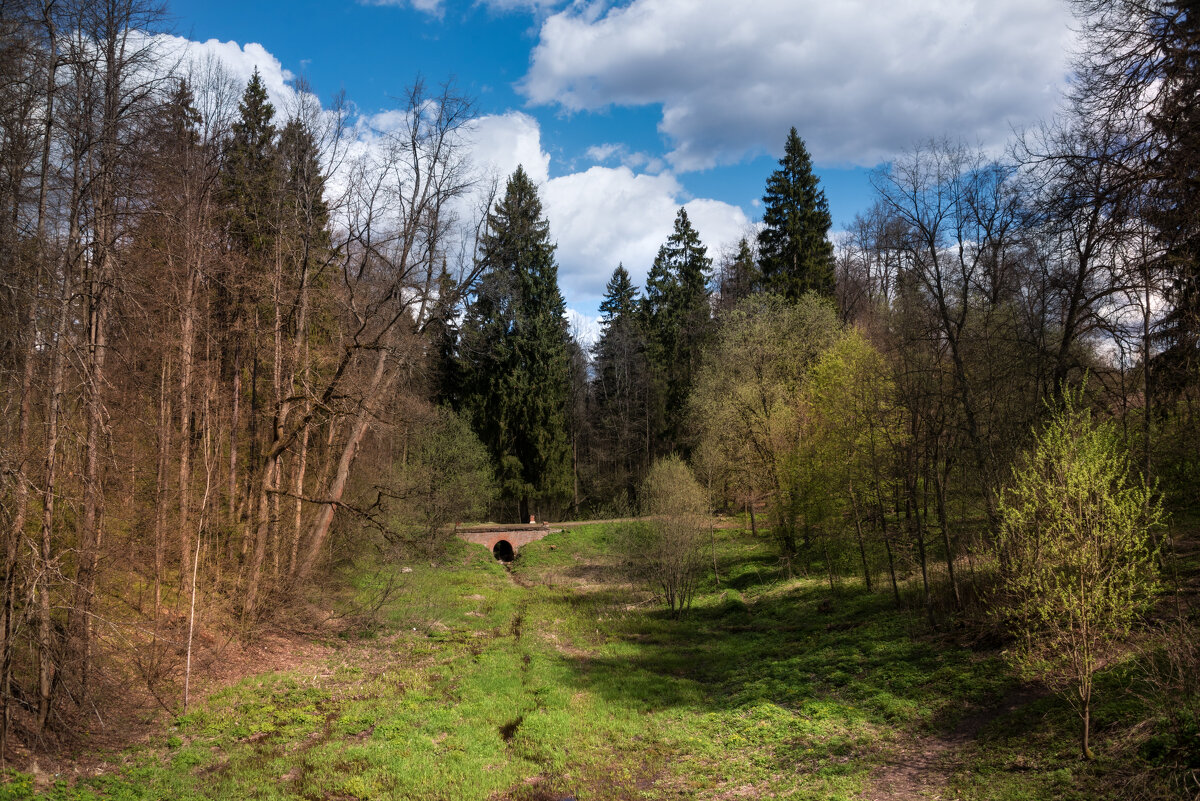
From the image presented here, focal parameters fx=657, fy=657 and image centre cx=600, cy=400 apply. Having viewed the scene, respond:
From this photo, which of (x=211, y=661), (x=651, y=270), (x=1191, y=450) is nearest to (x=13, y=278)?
(x=211, y=661)

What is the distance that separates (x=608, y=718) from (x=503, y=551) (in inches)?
952

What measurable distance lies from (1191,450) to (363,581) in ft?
75.9

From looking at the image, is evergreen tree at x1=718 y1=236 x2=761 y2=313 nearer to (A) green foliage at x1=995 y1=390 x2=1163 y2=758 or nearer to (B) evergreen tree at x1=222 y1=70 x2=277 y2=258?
(B) evergreen tree at x1=222 y1=70 x2=277 y2=258

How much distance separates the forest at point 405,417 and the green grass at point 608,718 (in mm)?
654

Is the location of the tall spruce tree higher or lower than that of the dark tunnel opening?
higher

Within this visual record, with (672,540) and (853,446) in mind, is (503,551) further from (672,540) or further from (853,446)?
(853,446)

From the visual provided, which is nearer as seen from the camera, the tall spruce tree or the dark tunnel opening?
the dark tunnel opening

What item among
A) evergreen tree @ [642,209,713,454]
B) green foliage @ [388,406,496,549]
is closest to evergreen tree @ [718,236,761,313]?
evergreen tree @ [642,209,713,454]

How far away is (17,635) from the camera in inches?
339

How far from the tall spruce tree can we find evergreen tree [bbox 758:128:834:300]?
13.8 metres

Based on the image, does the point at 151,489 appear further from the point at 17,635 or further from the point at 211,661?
the point at 17,635

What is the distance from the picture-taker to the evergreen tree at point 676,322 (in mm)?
45906

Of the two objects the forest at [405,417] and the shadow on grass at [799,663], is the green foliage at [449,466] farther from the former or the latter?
the shadow on grass at [799,663]

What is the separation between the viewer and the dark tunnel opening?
3581cm
